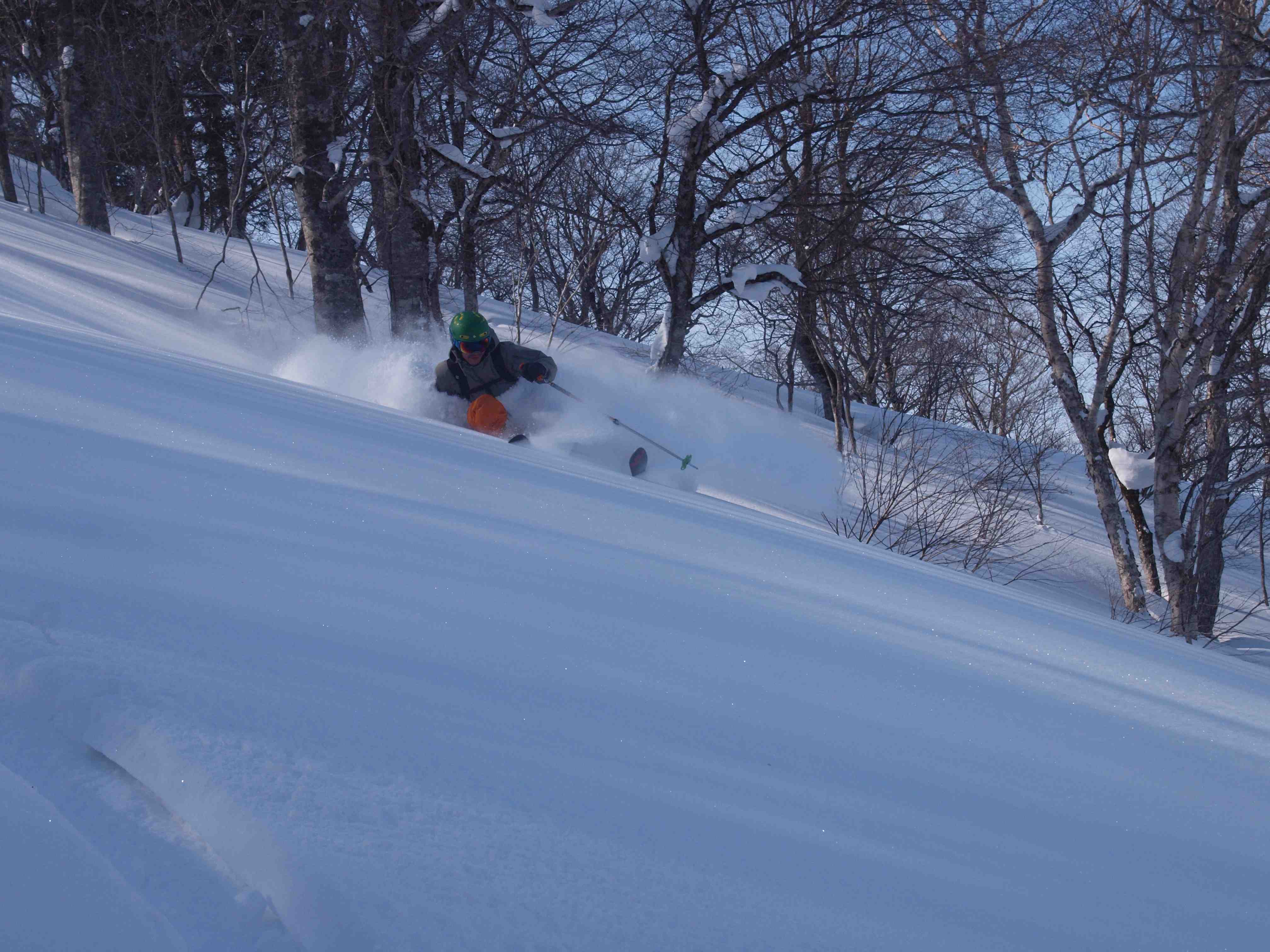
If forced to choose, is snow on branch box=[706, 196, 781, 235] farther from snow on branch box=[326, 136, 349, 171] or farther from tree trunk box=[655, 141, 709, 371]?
snow on branch box=[326, 136, 349, 171]

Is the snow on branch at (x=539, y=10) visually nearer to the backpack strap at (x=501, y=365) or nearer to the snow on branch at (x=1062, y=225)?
the backpack strap at (x=501, y=365)

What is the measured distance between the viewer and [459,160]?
9203mm

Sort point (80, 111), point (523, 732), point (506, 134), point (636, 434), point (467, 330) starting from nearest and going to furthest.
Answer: point (523, 732) < point (467, 330) < point (636, 434) < point (506, 134) < point (80, 111)

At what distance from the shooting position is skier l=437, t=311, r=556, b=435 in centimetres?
679

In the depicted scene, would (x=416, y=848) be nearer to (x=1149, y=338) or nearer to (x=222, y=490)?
(x=222, y=490)

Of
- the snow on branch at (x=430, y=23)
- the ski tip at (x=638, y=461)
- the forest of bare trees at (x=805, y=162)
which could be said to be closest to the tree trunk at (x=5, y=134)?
the forest of bare trees at (x=805, y=162)

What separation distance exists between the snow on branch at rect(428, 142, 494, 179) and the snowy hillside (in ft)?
22.2

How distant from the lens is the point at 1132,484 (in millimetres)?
11047

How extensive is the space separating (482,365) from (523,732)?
5740 mm

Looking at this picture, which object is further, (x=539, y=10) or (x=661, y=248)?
(x=661, y=248)

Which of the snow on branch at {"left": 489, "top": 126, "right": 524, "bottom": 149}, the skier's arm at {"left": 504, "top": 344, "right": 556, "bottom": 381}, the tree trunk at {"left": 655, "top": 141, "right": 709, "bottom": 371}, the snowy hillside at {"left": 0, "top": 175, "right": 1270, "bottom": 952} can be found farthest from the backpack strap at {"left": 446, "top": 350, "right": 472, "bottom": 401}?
the tree trunk at {"left": 655, "top": 141, "right": 709, "bottom": 371}

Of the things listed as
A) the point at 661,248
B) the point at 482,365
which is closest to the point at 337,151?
the point at 482,365

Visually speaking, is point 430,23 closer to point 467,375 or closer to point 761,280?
point 467,375

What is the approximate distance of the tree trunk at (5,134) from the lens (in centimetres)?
1517
